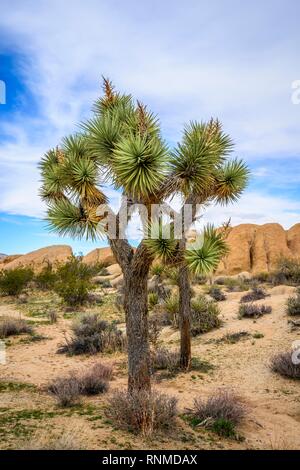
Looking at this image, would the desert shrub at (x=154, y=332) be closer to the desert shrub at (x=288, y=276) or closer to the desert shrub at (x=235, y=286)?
the desert shrub at (x=235, y=286)

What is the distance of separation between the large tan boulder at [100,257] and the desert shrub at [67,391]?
4078 cm

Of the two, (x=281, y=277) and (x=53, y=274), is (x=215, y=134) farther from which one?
(x=53, y=274)

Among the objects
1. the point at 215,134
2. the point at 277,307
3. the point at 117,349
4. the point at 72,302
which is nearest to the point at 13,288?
the point at 72,302

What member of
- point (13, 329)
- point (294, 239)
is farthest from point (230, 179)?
point (294, 239)

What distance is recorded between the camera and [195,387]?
26.0 feet

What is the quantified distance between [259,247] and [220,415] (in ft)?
115

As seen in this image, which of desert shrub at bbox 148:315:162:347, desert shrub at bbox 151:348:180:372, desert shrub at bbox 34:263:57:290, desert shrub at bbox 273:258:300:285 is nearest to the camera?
desert shrub at bbox 148:315:162:347

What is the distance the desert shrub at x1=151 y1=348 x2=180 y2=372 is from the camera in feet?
29.8

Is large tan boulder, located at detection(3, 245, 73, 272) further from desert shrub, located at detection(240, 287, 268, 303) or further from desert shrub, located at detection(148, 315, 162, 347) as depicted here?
desert shrub, located at detection(148, 315, 162, 347)

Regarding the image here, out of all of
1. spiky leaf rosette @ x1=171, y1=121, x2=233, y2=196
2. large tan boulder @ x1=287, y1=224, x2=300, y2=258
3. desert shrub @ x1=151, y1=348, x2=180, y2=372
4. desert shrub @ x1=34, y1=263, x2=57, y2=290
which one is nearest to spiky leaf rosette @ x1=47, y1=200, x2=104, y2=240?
spiky leaf rosette @ x1=171, y1=121, x2=233, y2=196

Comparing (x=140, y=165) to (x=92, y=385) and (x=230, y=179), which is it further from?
(x=92, y=385)

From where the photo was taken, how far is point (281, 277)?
74.1 feet

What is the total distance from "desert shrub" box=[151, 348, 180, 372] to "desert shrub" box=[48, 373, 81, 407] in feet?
8.90
